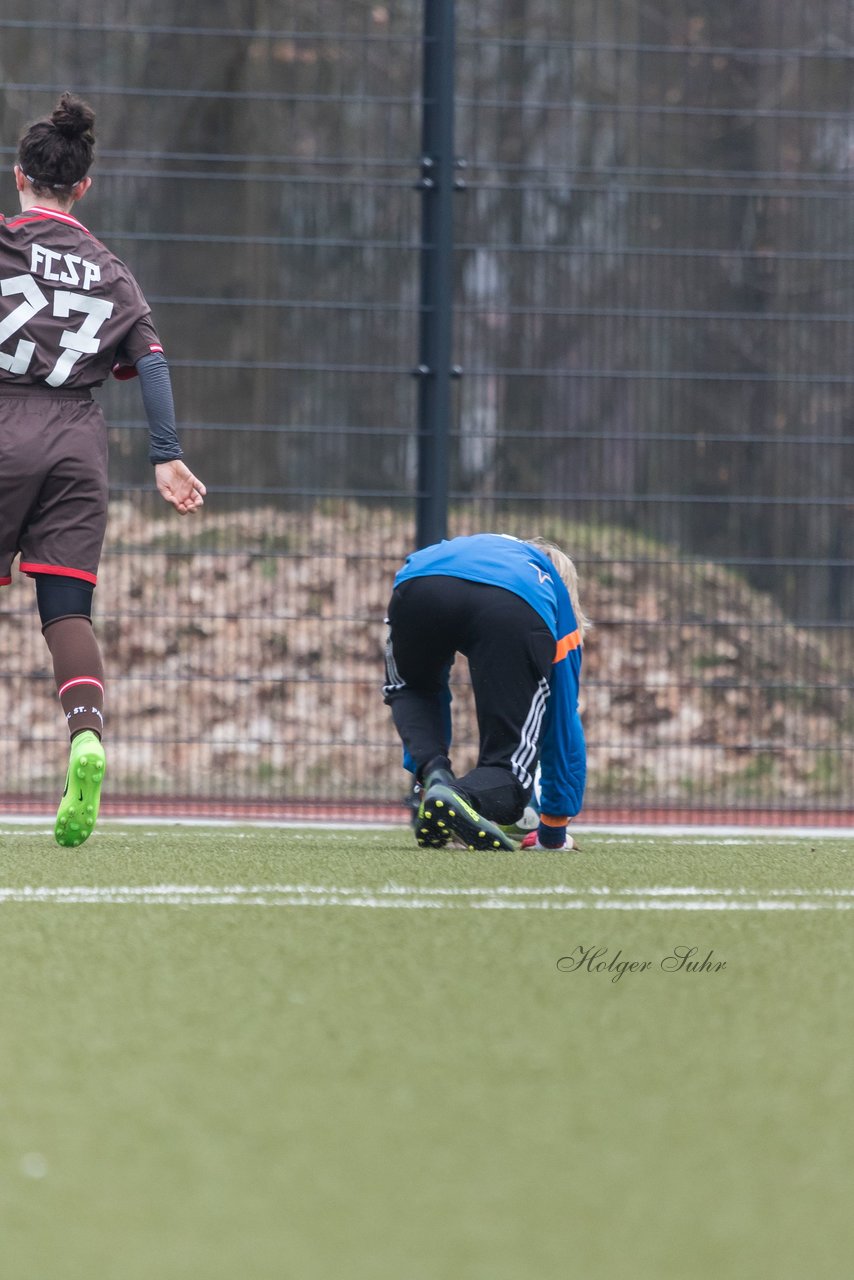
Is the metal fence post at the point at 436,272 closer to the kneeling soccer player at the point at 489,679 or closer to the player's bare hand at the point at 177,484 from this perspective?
the kneeling soccer player at the point at 489,679

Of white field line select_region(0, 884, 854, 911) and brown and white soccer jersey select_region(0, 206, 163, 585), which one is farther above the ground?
brown and white soccer jersey select_region(0, 206, 163, 585)

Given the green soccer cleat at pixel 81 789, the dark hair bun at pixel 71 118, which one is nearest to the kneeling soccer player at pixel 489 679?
the green soccer cleat at pixel 81 789

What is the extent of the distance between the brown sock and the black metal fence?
2431 millimetres

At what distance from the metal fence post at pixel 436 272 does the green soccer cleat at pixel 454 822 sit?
2.28 m

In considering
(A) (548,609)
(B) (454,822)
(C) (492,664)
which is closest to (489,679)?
(C) (492,664)

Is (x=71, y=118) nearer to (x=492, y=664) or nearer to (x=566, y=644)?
(x=492, y=664)

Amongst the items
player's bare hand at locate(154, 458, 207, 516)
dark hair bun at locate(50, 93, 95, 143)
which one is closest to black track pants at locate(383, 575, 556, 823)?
player's bare hand at locate(154, 458, 207, 516)

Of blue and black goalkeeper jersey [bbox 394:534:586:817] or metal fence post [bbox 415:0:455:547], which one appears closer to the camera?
blue and black goalkeeper jersey [bbox 394:534:586:817]

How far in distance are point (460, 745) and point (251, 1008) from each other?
4.70 m

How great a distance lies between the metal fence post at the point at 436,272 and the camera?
6387 mm

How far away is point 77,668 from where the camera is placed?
4270 mm

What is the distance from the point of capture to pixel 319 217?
6.77 meters

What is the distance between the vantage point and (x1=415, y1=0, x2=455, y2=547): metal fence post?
21.0 feet

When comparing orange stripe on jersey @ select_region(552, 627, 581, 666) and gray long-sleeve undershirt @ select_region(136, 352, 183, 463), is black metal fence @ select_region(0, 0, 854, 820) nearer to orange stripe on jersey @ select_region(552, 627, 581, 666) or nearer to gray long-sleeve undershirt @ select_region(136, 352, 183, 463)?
orange stripe on jersey @ select_region(552, 627, 581, 666)
